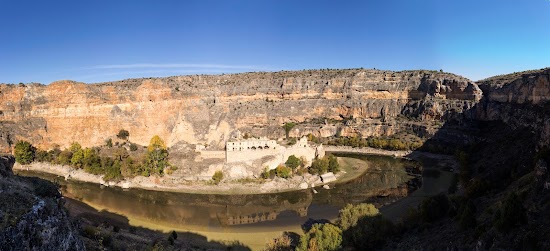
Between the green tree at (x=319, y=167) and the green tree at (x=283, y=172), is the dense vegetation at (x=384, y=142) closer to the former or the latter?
the green tree at (x=319, y=167)

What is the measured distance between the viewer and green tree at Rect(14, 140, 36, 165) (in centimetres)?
6234

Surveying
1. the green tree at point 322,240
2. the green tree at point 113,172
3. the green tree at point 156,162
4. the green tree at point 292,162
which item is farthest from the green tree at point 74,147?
the green tree at point 322,240

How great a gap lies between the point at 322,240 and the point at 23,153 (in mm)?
60202

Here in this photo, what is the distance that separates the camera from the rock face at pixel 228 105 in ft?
227

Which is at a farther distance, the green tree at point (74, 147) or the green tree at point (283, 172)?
the green tree at point (74, 147)

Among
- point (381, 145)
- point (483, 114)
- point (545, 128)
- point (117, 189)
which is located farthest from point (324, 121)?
point (545, 128)

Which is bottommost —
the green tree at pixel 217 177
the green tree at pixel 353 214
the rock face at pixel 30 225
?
the green tree at pixel 217 177

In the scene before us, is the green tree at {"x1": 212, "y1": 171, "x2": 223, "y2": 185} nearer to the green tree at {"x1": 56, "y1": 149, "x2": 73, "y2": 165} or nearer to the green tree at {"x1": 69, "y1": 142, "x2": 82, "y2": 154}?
the green tree at {"x1": 56, "y1": 149, "x2": 73, "y2": 165}

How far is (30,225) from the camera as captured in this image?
42.2 feet

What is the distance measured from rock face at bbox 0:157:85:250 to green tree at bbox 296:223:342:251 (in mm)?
13617

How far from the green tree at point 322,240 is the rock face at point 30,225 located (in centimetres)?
1362

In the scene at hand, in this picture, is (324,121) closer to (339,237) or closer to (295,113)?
(295,113)

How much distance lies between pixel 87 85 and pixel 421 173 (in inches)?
2476

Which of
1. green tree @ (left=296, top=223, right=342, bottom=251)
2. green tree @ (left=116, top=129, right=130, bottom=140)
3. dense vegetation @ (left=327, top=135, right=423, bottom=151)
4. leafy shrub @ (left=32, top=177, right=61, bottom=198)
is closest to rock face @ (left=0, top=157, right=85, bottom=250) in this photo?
leafy shrub @ (left=32, top=177, right=61, bottom=198)
